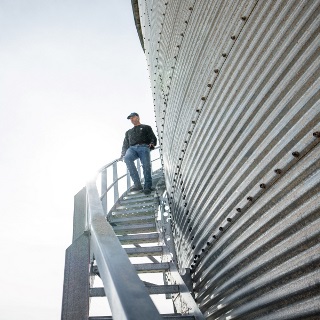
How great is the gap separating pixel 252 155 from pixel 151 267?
259 cm

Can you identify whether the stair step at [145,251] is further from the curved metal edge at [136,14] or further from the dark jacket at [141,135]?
the curved metal edge at [136,14]

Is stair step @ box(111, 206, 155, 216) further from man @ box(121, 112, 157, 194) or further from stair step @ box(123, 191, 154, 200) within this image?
man @ box(121, 112, 157, 194)

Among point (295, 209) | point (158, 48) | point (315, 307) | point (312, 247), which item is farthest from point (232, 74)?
point (158, 48)

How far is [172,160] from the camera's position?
5.35 m

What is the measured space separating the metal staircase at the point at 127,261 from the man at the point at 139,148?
0.34 metres

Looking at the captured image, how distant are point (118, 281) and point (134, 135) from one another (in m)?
6.24

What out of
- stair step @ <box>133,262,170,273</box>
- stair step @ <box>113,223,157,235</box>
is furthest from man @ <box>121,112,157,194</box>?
stair step @ <box>133,262,170,273</box>

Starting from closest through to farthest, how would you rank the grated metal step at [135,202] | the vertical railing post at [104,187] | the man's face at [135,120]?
the vertical railing post at [104,187] → the grated metal step at [135,202] → the man's face at [135,120]

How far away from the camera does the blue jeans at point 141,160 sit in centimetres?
713

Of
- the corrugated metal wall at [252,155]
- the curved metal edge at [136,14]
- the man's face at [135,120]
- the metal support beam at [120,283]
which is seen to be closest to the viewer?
the metal support beam at [120,283]

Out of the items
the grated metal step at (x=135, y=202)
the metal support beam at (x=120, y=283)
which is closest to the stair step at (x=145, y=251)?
the grated metal step at (x=135, y=202)

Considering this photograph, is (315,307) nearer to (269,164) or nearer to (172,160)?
(269,164)

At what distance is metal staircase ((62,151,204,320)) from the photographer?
1257 mm

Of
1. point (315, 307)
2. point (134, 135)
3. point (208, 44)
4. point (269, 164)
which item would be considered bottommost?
point (315, 307)
